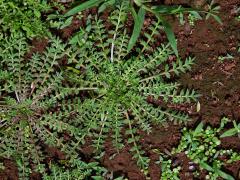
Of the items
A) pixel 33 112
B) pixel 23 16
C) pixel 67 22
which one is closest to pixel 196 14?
pixel 67 22

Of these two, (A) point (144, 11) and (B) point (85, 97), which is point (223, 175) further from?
(A) point (144, 11)

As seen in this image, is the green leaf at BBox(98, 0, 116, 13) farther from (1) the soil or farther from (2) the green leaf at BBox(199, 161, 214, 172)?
(2) the green leaf at BBox(199, 161, 214, 172)

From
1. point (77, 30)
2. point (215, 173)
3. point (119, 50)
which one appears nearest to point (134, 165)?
point (215, 173)

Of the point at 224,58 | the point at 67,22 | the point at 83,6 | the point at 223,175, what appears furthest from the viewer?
the point at 67,22

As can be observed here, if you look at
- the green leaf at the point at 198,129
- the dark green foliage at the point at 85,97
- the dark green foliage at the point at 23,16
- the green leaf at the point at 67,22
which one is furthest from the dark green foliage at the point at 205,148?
the dark green foliage at the point at 23,16

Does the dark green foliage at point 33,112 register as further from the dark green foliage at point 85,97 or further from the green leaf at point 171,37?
the green leaf at point 171,37
